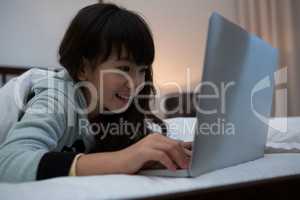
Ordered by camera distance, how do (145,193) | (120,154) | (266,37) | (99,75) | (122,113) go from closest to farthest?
1. (145,193)
2. (120,154)
3. (99,75)
4. (122,113)
5. (266,37)

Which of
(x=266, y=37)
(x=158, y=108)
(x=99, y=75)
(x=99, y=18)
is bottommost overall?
(x=158, y=108)

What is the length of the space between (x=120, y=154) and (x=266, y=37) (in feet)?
7.76

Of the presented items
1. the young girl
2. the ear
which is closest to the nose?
the young girl

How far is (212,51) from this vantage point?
15.8 inches

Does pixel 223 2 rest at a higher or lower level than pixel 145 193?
higher

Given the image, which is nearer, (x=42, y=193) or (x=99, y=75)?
(x=42, y=193)

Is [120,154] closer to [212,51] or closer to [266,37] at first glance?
[212,51]

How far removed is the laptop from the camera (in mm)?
407

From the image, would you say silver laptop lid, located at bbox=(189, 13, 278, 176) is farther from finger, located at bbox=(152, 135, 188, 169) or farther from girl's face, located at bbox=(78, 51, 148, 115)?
girl's face, located at bbox=(78, 51, 148, 115)

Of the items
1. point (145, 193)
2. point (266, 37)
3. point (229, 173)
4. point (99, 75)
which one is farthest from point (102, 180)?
point (266, 37)

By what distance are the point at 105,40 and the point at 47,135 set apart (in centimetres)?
28

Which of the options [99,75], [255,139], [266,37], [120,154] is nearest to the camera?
[120,154]

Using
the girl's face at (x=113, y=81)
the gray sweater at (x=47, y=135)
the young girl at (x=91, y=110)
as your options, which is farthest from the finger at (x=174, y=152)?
the girl's face at (x=113, y=81)

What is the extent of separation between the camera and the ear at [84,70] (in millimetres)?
817
